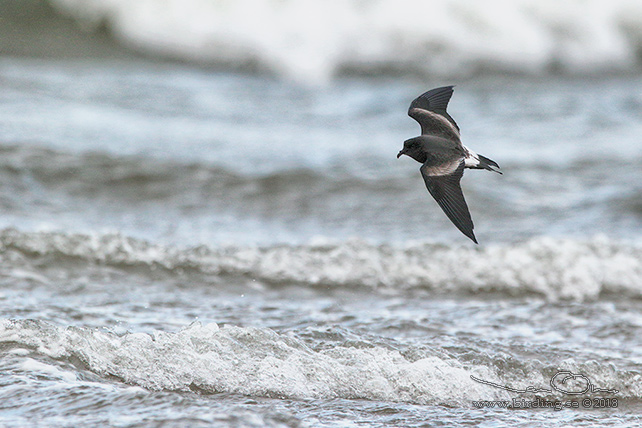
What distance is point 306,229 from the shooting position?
256 inches

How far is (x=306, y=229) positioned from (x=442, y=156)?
2407 millimetres

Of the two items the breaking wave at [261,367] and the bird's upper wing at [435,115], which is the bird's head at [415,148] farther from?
the breaking wave at [261,367]

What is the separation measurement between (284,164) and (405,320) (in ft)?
10.6

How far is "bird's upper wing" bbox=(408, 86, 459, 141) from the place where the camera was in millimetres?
4605

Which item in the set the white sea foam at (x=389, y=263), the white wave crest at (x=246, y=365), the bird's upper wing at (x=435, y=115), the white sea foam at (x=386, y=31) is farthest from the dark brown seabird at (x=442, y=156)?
the white sea foam at (x=386, y=31)

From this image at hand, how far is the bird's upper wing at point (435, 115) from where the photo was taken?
4.61 meters

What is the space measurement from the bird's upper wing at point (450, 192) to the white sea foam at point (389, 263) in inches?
59.8

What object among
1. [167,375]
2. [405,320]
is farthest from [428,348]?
[167,375]

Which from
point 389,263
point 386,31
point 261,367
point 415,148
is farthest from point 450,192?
point 386,31

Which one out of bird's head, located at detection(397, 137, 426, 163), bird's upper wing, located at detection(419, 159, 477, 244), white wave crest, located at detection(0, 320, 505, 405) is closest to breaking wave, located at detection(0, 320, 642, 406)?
white wave crest, located at detection(0, 320, 505, 405)

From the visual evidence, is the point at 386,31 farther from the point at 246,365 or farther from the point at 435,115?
the point at 246,365

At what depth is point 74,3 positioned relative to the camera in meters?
13.0

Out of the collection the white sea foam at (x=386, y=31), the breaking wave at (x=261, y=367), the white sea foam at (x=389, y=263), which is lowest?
the breaking wave at (x=261, y=367)

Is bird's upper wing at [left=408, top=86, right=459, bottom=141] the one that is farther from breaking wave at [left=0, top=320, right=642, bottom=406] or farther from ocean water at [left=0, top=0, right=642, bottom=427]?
breaking wave at [left=0, top=320, right=642, bottom=406]
